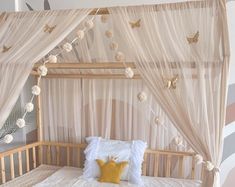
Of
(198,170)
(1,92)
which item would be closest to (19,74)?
(1,92)

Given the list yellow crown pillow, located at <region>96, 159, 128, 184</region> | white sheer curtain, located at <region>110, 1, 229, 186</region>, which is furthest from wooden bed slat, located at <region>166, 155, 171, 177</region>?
white sheer curtain, located at <region>110, 1, 229, 186</region>

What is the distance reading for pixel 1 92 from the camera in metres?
2.49

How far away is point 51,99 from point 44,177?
920mm

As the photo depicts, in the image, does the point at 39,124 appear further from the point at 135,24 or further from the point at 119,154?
the point at 135,24

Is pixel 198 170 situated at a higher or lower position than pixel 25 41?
lower

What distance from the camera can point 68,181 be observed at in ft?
9.86

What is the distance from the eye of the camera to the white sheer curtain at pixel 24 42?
7.77ft

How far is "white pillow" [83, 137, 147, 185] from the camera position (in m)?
3.02

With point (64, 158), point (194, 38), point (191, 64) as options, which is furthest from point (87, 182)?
point (194, 38)

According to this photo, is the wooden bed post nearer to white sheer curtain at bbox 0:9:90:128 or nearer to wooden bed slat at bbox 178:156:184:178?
white sheer curtain at bbox 0:9:90:128

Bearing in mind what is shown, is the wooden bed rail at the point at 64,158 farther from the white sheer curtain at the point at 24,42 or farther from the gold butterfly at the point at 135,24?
the gold butterfly at the point at 135,24

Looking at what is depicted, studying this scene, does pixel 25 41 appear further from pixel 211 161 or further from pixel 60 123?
pixel 211 161

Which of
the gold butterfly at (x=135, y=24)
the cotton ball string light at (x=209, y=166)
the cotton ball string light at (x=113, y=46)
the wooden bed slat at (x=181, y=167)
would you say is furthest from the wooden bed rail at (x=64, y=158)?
the gold butterfly at (x=135, y=24)

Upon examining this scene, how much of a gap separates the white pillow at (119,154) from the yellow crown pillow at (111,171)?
2.7 inches
